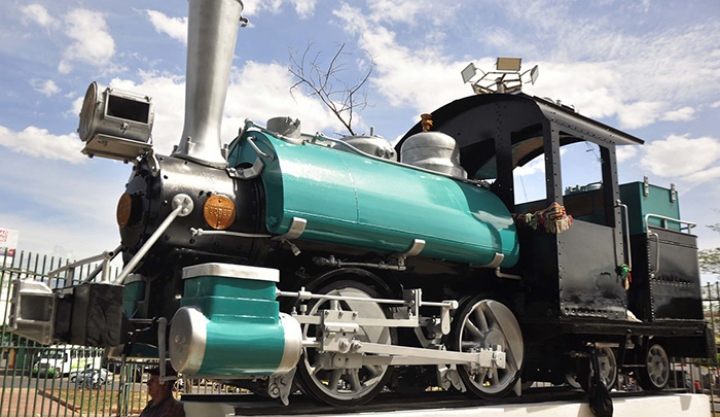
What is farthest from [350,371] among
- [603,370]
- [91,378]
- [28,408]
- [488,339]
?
[28,408]

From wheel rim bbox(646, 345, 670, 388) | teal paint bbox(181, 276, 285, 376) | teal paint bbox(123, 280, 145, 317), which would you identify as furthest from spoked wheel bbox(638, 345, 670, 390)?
teal paint bbox(123, 280, 145, 317)

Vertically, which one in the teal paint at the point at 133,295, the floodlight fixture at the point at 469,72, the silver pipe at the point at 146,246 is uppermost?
the floodlight fixture at the point at 469,72

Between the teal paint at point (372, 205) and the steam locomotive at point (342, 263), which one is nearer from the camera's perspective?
the steam locomotive at point (342, 263)

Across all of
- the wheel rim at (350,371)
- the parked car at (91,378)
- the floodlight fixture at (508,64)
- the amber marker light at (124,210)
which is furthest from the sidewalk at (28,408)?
the floodlight fixture at (508,64)

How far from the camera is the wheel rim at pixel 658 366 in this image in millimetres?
7031

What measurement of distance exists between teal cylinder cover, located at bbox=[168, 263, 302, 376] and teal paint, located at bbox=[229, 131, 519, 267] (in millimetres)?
615

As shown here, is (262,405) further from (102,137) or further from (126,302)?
(102,137)

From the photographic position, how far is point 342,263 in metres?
4.62

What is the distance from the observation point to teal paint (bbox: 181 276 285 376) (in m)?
3.52

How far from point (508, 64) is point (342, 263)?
4.66 m

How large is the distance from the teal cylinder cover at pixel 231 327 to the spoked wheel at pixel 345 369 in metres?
0.52

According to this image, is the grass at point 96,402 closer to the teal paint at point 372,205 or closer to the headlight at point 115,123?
the headlight at point 115,123

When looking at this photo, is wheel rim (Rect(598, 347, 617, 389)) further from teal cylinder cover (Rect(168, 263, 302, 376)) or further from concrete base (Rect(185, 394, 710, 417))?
teal cylinder cover (Rect(168, 263, 302, 376))

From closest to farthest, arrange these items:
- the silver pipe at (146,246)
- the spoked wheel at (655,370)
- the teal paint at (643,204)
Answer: the silver pipe at (146,246) < the spoked wheel at (655,370) < the teal paint at (643,204)
